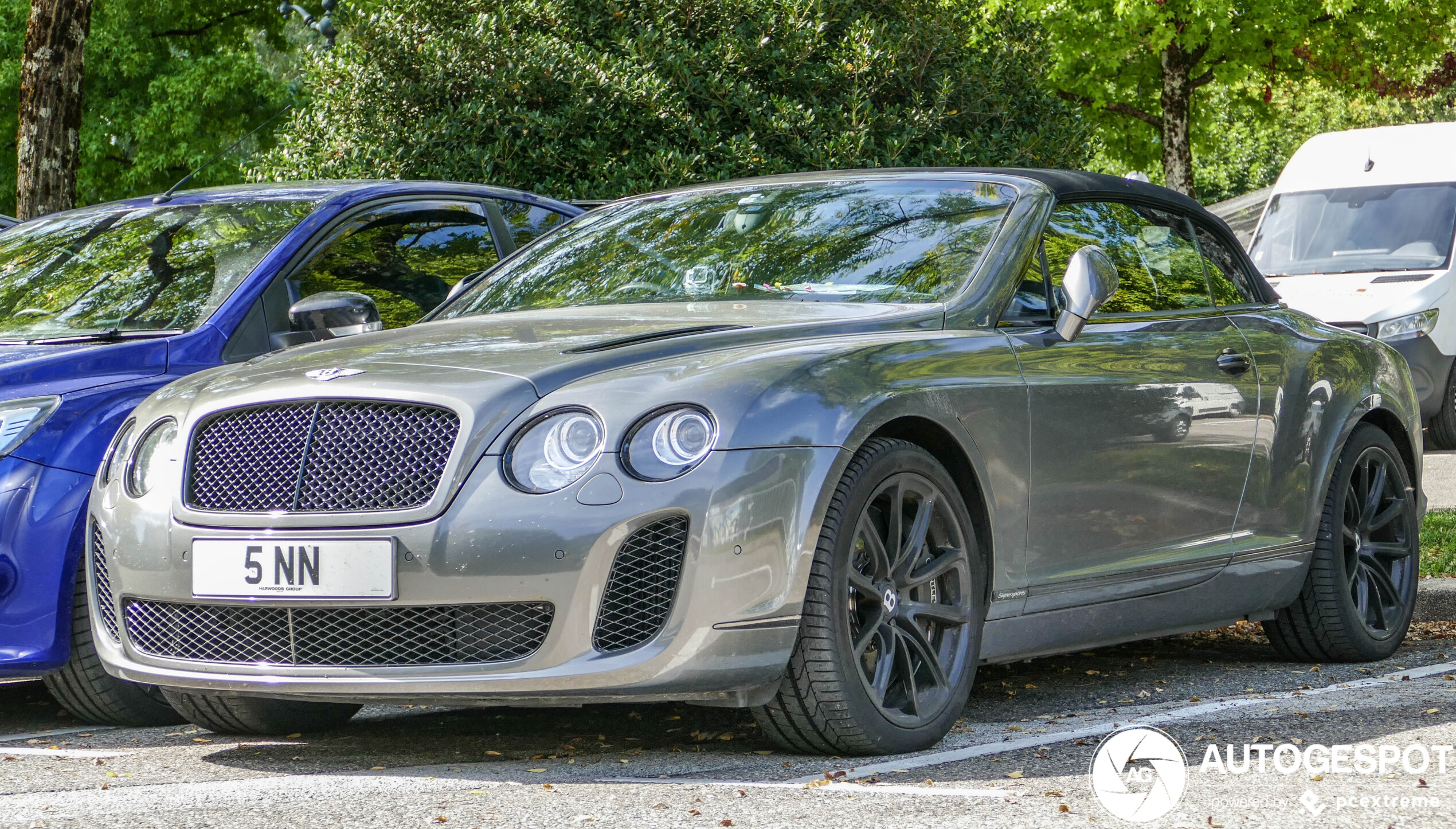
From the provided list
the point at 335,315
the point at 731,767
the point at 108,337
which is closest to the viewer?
the point at 731,767

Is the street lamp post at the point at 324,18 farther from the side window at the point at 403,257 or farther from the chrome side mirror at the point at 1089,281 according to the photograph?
the chrome side mirror at the point at 1089,281

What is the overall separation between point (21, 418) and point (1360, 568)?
437cm

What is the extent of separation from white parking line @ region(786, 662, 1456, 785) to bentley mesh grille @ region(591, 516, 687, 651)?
1.23ft

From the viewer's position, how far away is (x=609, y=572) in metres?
3.84

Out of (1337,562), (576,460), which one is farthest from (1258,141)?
(576,460)

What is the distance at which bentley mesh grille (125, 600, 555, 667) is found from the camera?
12.9 ft

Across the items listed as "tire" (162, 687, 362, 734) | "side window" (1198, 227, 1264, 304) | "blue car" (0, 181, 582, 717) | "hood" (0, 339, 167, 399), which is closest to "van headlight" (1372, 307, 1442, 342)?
"side window" (1198, 227, 1264, 304)

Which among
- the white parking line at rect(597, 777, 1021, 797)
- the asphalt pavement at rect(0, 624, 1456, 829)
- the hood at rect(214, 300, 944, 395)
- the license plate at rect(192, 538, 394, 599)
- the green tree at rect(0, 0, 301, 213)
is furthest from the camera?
the green tree at rect(0, 0, 301, 213)

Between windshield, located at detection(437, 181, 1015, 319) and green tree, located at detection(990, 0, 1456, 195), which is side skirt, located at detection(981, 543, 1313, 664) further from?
green tree, located at detection(990, 0, 1456, 195)

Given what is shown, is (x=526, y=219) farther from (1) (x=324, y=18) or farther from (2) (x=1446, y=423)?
(1) (x=324, y=18)

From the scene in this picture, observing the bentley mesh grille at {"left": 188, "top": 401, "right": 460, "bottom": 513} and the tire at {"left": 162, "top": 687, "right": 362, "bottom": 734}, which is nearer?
the bentley mesh grille at {"left": 188, "top": 401, "right": 460, "bottom": 513}

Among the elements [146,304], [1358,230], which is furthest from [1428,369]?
[146,304]

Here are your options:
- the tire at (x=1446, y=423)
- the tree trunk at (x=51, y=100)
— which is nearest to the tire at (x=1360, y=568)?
the tire at (x=1446, y=423)

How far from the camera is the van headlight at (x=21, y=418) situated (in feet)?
16.1
